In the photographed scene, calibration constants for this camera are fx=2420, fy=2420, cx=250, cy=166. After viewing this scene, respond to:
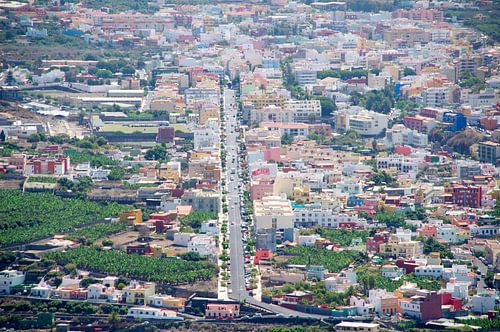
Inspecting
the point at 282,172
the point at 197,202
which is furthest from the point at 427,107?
the point at 197,202

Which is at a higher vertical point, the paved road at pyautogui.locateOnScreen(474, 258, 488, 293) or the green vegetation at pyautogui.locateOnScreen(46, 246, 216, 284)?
the green vegetation at pyautogui.locateOnScreen(46, 246, 216, 284)

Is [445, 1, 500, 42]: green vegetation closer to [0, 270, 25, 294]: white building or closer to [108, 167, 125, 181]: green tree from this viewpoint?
[108, 167, 125, 181]: green tree

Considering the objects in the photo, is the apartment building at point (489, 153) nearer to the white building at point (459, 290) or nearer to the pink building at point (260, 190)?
the pink building at point (260, 190)

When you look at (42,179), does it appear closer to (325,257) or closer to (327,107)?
(325,257)

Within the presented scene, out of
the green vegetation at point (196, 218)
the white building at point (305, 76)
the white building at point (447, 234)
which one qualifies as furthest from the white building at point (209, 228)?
the white building at point (305, 76)

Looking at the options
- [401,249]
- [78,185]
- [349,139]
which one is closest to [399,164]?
[349,139]

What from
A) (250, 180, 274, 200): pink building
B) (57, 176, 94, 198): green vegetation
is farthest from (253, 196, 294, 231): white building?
(57, 176, 94, 198): green vegetation

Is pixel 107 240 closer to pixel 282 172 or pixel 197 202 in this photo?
pixel 197 202
